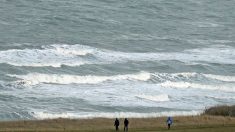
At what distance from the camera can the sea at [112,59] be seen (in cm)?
5534

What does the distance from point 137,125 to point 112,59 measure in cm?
2618

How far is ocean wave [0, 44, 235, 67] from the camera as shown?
223ft

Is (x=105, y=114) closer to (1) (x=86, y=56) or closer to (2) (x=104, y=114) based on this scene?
(2) (x=104, y=114)

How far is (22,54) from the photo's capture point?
69.2 m

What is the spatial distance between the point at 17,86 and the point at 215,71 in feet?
66.3

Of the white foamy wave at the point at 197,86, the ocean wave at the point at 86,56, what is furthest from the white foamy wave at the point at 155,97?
the ocean wave at the point at 86,56

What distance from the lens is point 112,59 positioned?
233 ft

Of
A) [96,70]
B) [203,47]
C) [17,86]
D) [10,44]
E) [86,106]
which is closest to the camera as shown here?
[86,106]

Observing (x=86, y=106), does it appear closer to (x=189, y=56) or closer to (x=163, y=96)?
(x=163, y=96)

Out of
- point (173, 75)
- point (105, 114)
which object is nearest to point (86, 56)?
point (173, 75)

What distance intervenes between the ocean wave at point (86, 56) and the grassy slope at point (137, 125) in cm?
2068

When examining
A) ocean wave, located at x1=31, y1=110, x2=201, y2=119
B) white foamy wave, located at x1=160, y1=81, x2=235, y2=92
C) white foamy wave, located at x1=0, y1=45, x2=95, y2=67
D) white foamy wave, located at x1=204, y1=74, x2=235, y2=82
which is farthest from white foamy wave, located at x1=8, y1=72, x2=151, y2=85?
ocean wave, located at x1=31, y1=110, x2=201, y2=119

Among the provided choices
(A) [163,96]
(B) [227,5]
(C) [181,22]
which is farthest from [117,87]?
(B) [227,5]

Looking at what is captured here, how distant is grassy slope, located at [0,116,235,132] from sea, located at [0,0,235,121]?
462 cm
